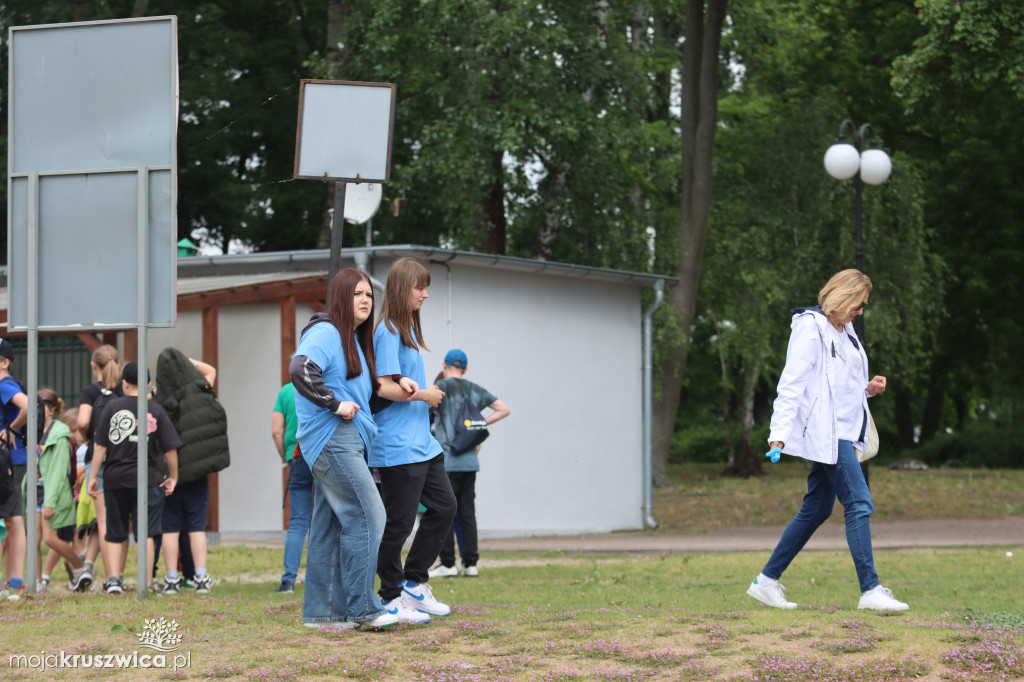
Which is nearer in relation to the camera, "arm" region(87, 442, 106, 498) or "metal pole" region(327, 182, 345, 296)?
"metal pole" region(327, 182, 345, 296)

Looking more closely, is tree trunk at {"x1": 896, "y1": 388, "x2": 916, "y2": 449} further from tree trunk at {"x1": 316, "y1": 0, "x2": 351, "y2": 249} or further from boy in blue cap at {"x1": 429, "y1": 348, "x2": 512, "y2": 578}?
boy in blue cap at {"x1": 429, "y1": 348, "x2": 512, "y2": 578}

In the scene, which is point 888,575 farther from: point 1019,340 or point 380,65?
point 1019,340

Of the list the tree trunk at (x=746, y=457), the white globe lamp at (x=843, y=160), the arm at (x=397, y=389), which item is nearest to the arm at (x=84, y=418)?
the arm at (x=397, y=389)

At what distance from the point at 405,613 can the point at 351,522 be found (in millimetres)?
683

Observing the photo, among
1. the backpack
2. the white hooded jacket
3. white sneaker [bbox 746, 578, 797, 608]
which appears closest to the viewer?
the white hooded jacket

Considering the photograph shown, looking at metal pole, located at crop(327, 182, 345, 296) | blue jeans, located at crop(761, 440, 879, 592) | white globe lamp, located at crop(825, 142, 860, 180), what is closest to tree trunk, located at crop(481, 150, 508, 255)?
white globe lamp, located at crop(825, 142, 860, 180)

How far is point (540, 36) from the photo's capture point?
21.6m

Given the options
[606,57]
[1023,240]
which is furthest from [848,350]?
[1023,240]

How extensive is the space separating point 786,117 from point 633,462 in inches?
429

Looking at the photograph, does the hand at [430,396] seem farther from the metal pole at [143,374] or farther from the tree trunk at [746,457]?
Answer: the tree trunk at [746,457]

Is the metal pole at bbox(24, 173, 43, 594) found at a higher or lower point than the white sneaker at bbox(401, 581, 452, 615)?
higher

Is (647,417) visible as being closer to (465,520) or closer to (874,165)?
(874,165)

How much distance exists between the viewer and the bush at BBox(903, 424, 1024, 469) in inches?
1246

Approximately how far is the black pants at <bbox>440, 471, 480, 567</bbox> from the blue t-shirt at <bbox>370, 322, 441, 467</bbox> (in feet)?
12.4
